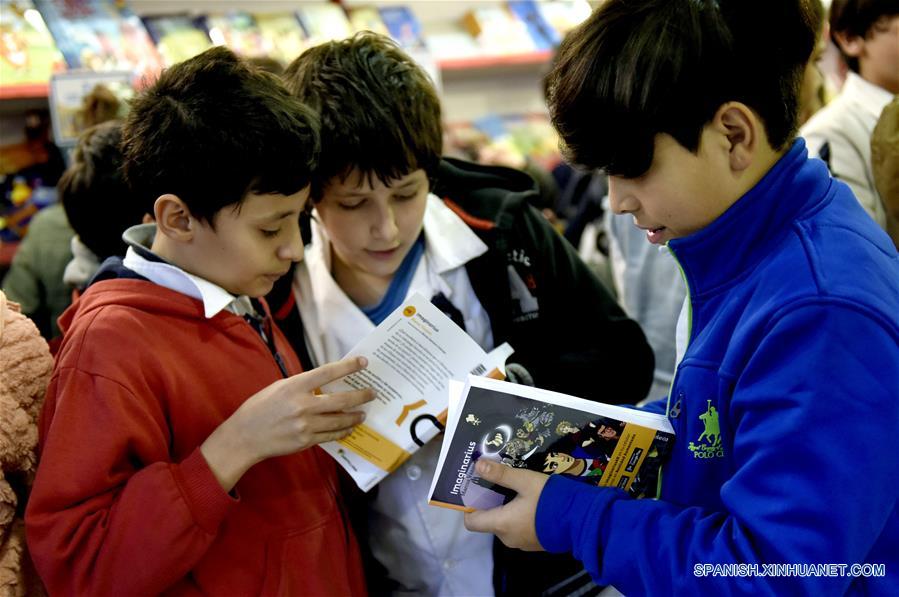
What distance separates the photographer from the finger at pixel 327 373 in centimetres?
110

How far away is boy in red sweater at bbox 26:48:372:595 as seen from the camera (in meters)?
1.00

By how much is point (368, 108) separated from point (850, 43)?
136cm

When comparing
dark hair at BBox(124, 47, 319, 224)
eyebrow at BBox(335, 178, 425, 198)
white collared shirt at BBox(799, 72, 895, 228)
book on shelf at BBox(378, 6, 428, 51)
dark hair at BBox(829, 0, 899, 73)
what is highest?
book on shelf at BBox(378, 6, 428, 51)

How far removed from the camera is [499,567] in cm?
140

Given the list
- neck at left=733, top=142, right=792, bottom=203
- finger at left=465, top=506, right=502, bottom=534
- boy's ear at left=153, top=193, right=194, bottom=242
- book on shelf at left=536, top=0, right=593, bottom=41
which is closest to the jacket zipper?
neck at left=733, top=142, right=792, bottom=203

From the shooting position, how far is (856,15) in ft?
6.13

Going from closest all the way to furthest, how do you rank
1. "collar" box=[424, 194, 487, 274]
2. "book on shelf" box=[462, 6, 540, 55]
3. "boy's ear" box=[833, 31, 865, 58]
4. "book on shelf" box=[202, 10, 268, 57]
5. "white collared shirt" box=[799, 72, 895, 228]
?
"collar" box=[424, 194, 487, 274] → "white collared shirt" box=[799, 72, 895, 228] → "boy's ear" box=[833, 31, 865, 58] → "book on shelf" box=[202, 10, 268, 57] → "book on shelf" box=[462, 6, 540, 55]

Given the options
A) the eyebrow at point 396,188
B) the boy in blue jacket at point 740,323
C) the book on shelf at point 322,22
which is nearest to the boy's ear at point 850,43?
the boy in blue jacket at point 740,323

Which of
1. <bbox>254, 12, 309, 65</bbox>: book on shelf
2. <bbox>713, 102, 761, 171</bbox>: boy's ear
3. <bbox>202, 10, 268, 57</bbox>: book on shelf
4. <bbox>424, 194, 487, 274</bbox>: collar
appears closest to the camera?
<bbox>713, 102, 761, 171</bbox>: boy's ear

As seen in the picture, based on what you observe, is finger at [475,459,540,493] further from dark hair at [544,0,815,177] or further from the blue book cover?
the blue book cover

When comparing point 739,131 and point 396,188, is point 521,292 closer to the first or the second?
point 396,188

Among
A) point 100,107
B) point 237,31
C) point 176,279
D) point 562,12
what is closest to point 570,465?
point 176,279

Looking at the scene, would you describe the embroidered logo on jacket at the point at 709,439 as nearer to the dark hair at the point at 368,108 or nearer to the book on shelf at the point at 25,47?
the dark hair at the point at 368,108

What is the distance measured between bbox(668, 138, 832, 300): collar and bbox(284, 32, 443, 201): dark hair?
1.91 feet
